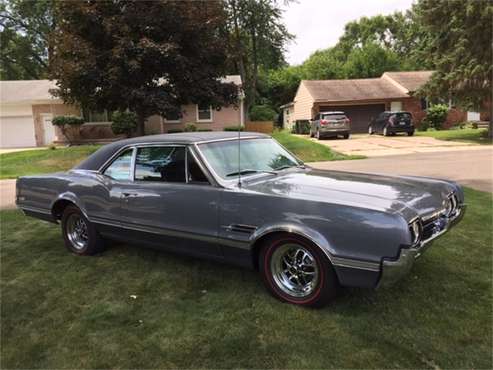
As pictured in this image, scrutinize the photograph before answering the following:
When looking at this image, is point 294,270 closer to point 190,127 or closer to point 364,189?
point 364,189

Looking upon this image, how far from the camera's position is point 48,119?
28.0m

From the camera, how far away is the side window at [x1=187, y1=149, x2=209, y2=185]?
4.05 metres

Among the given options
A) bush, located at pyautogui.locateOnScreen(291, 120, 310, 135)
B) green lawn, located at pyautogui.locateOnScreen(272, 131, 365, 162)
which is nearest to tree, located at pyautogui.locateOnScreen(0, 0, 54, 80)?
bush, located at pyautogui.locateOnScreen(291, 120, 310, 135)

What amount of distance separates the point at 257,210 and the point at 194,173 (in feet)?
2.82

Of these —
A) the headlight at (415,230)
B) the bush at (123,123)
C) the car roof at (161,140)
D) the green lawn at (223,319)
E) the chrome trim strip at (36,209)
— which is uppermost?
the bush at (123,123)

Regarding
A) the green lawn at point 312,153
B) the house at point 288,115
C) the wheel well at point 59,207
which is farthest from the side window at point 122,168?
the house at point 288,115

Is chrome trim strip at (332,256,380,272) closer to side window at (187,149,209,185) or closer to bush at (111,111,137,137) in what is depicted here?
side window at (187,149,209,185)

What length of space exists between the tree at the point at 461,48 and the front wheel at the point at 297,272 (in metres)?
21.5

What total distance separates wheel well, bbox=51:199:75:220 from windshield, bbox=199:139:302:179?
7.23 ft

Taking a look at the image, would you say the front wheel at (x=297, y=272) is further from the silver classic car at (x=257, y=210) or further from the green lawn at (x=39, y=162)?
the green lawn at (x=39, y=162)

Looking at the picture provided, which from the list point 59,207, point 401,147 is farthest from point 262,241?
point 401,147

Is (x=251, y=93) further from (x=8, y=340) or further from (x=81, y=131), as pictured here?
(x=8, y=340)

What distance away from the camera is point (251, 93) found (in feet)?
112

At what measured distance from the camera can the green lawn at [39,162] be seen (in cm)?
1590
